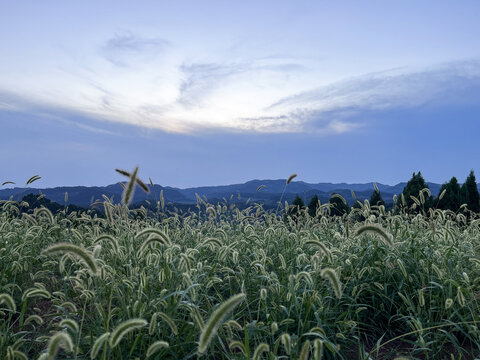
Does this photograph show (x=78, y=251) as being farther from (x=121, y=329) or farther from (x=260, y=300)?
(x=260, y=300)

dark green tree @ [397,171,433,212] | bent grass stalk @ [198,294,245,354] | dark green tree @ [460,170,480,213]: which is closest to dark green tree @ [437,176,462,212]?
dark green tree @ [460,170,480,213]

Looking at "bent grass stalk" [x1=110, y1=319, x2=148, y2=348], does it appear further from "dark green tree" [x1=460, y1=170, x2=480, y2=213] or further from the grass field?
"dark green tree" [x1=460, y1=170, x2=480, y2=213]

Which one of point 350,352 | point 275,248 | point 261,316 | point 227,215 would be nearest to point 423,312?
point 350,352

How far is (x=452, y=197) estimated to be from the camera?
858 inches

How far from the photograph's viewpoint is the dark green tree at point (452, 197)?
21.7 meters

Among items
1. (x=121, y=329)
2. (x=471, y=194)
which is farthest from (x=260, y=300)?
(x=471, y=194)

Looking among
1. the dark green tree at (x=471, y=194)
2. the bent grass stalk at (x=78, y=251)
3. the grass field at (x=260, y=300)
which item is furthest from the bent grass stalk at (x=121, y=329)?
the dark green tree at (x=471, y=194)

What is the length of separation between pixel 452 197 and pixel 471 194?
1.52 m

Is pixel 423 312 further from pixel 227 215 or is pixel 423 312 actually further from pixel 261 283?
pixel 227 215

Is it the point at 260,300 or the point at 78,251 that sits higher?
the point at 78,251

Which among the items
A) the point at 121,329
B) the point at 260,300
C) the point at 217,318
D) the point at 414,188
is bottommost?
the point at 260,300

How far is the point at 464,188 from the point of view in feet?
73.0

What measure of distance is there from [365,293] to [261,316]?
1441 millimetres

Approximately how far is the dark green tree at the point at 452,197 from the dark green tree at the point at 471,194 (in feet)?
0.97
